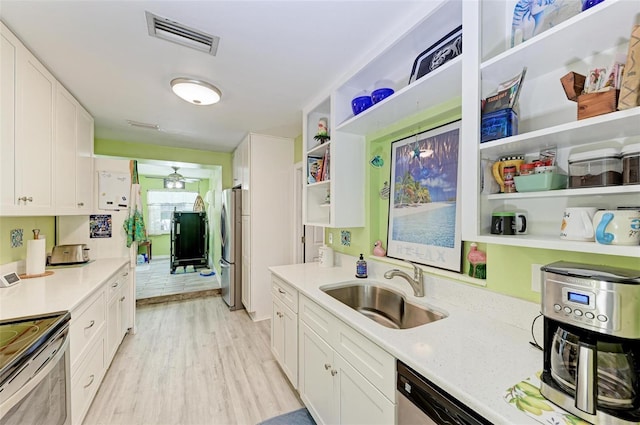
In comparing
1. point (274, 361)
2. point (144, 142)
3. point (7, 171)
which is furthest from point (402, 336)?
point (144, 142)

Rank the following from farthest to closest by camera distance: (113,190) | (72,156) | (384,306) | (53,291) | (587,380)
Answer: (113,190), (72,156), (384,306), (53,291), (587,380)

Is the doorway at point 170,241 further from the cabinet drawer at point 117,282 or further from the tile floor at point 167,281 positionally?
the cabinet drawer at point 117,282

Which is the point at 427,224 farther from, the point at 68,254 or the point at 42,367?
the point at 68,254

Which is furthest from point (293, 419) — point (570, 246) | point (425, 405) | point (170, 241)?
point (170, 241)

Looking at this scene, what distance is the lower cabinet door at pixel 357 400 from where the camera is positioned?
42.9 inches

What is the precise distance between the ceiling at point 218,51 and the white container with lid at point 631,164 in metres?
1.10

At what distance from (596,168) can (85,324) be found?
2820 mm

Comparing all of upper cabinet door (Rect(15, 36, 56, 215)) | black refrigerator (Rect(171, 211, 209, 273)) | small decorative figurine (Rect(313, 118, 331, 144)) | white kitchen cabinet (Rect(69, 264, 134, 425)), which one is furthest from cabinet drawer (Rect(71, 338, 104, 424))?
black refrigerator (Rect(171, 211, 209, 273))

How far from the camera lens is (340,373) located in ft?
4.58

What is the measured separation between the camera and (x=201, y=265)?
6.28 meters

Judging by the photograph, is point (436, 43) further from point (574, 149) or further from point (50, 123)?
point (50, 123)

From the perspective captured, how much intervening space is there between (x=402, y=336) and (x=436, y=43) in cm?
150

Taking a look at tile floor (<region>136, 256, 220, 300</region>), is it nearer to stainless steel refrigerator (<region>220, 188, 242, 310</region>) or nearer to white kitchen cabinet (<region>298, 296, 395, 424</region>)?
stainless steel refrigerator (<region>220, 188, 242, 310</region>)

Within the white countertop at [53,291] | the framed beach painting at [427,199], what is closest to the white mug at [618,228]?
the framed beach painting at [427,199]
